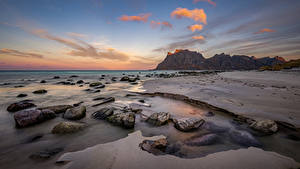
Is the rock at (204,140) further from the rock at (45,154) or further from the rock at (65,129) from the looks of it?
the rock at (65,129)

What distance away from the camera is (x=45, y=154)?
6.46 feet

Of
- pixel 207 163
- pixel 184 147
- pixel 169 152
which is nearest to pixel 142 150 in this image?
pixel 169 152

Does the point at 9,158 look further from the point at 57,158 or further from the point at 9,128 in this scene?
the point at 9,128

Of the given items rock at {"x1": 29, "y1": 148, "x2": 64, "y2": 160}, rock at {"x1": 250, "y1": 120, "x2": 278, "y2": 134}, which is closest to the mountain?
rock at {"x1": 250, "y1": 120, "x2": 278, "y2": 134}

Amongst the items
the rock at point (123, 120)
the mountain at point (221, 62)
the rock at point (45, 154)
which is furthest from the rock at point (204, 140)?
the mountain at point (221, 62)

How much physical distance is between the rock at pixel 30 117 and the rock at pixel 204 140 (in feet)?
13.9

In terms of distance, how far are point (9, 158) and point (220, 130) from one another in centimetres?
443

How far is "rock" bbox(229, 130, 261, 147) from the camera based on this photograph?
215 cm

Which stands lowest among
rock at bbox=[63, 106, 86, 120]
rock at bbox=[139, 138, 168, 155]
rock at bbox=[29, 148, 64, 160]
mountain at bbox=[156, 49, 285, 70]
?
rock at bbox=[29, 148, 64, 160]

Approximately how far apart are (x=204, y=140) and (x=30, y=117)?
4773 mm

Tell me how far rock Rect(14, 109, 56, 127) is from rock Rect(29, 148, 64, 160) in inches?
64.6

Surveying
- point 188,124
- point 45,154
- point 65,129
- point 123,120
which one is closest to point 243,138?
point 188,124

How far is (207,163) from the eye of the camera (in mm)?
1765

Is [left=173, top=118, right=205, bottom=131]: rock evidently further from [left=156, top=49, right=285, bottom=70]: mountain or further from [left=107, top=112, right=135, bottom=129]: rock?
[left=156, top=49, right=285, bottom=70]: mountain
